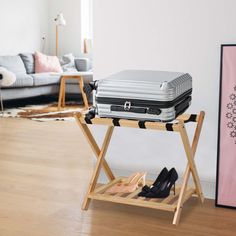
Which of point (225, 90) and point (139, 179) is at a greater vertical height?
point (225, 90)

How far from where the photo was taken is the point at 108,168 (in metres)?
3.37

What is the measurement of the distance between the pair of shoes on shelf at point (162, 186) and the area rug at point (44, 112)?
3.66m

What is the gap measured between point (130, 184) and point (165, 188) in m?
0.25

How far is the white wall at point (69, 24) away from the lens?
973 cm

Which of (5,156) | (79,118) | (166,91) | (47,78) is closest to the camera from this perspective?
(166,91)

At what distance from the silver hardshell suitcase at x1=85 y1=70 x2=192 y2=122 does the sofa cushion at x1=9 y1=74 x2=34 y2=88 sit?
486 centimetres

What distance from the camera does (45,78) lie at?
326 inches

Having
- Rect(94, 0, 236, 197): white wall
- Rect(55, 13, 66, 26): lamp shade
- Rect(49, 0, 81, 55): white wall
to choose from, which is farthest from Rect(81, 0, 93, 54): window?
Rect(94, 0, 236, 197): white wall

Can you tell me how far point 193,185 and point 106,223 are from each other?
0.74 metres

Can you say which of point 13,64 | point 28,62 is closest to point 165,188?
point 13,64

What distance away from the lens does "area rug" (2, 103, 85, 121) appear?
6.85m

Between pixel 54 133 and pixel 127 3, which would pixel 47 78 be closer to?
pixel 54 133

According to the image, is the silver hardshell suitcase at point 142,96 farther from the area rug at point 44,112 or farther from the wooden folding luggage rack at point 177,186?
the area rug at point 44,112

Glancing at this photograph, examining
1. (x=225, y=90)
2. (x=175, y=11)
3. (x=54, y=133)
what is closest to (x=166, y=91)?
(x=225, y=90)
